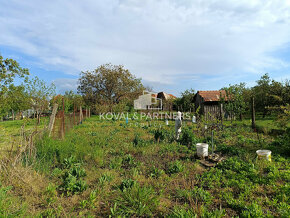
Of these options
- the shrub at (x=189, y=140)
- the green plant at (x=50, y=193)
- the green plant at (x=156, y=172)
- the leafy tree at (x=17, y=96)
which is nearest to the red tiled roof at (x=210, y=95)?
the shrub at (x=189, y=140)

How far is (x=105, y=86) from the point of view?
27.2 metres

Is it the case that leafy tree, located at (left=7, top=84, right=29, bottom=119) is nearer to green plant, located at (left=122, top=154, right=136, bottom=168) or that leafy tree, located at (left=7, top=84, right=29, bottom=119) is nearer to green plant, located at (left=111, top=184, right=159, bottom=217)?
green plant, located at (left=122, top=154, right=136, bottom=168)

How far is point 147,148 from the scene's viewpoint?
5785 mm

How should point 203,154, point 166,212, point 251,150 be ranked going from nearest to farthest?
point 166,212 < point 203,154 < point 251,150

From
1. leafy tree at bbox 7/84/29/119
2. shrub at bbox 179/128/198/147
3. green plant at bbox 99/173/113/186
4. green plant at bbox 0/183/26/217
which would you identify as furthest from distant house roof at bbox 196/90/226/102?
leafy tree at bbox 7/84/29/119

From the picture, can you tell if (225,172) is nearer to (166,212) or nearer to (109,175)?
(166,212)

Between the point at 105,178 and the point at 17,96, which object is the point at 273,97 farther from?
the point at 17,96

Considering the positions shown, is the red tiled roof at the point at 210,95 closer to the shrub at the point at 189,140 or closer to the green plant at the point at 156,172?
the shrub at the point at 189,140

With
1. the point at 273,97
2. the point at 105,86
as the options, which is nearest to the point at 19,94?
the point at 105,86

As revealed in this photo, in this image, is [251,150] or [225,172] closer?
[225,172]

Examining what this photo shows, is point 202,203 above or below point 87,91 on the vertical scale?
below

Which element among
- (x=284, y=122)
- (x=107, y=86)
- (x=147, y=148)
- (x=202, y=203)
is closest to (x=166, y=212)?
(x=202, y=203)

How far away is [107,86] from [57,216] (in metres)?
25.6

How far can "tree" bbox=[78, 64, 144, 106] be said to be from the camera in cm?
2683
